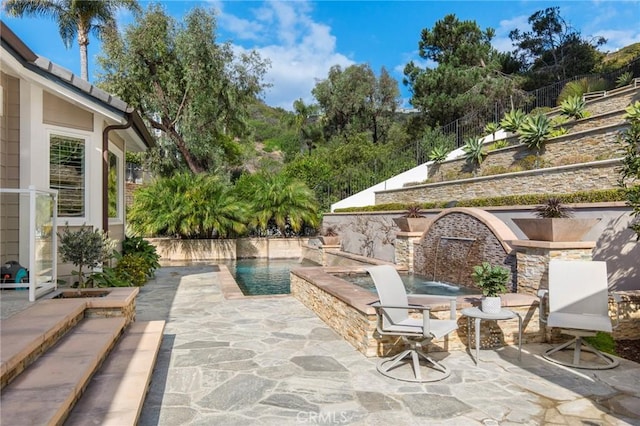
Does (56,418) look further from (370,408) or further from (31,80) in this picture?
(31,80)

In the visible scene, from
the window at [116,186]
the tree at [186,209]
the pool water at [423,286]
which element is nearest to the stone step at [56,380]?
the pool water at [423,286]

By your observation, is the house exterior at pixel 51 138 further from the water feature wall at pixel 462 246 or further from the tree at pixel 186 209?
the tree at pixel 186 209

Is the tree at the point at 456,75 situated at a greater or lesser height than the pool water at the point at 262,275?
greater

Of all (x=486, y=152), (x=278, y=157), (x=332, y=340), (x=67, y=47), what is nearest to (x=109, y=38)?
Result: (x=67, y=47)

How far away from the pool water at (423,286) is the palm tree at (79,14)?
19.7 metres

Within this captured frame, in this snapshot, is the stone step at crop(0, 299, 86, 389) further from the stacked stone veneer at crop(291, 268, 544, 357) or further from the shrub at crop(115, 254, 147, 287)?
the shrub at crop(115, 254, 147, 287)

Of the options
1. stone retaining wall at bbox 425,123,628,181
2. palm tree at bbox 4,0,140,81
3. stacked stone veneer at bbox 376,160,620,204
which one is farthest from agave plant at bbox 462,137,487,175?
palm tree at bbox 4,0,140,81

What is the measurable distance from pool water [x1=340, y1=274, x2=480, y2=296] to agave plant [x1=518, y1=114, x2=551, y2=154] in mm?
6498

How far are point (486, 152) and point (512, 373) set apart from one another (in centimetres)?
1284

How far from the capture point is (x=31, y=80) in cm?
690

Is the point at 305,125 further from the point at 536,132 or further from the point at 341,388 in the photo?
the point at 341,388

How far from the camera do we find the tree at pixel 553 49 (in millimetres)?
27469

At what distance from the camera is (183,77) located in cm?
2109

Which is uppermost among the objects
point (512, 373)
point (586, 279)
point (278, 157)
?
point (278, 157)
